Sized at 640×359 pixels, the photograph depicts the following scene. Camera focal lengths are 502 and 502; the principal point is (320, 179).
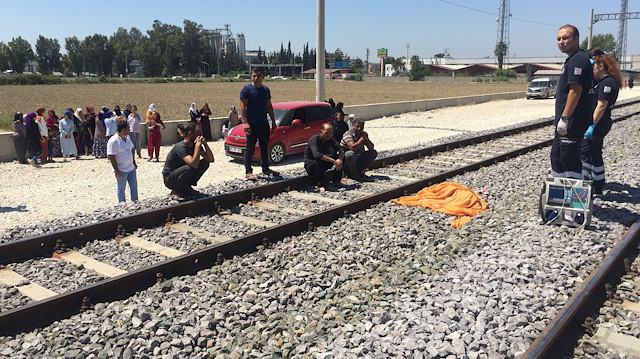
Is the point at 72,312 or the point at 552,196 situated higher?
the point at 552,196

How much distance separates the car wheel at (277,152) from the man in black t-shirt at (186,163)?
5085 mm

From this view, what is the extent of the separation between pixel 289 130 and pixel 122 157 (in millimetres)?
6026

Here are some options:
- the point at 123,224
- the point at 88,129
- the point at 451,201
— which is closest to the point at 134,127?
the point at 88,129

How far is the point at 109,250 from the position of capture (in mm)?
5684

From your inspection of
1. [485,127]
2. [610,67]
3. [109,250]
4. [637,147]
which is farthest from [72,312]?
[485,127]

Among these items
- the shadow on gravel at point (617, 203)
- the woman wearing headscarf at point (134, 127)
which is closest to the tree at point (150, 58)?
the woman wearing headscarf at point (134, 127)

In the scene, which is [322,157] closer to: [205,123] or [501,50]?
[205,123]

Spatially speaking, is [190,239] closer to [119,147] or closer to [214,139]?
[119,147]

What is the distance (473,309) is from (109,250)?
13.0 feet

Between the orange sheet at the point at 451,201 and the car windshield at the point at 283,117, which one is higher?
the car windshield at the point at 283,117

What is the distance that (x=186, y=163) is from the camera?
7.70m

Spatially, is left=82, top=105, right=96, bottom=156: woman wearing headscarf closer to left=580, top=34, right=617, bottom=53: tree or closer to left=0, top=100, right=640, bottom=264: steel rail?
left=0, top=100, right=640, bottom=264: steel rail

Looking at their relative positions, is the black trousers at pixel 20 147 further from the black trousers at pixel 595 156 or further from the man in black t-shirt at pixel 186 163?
the black trousers at pixel 595 156

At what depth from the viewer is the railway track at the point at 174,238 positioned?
4.32 m
